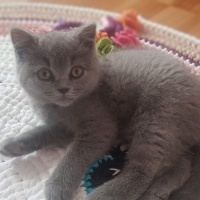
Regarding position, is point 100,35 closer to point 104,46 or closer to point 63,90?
point 104,46

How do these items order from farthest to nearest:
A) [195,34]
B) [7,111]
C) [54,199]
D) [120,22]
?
[195,34] < [120,22] < [7,111] < [54,199]

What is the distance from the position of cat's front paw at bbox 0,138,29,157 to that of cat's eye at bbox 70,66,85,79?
8.6 inches

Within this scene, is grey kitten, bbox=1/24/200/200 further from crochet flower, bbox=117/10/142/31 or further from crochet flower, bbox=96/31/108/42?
crochet flower, bbox=117/10/142/31

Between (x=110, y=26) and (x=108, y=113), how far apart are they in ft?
1.59

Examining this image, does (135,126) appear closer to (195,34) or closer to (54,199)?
(54,199)

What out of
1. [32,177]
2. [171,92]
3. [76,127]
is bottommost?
[32,177]

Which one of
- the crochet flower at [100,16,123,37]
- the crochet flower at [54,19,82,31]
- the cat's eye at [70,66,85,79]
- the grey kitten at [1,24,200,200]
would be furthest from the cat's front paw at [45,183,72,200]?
the crochet flower at [54,19,82,31]

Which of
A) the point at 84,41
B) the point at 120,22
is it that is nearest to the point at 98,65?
the point at 84,41

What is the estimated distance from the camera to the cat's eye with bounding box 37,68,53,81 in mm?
1010

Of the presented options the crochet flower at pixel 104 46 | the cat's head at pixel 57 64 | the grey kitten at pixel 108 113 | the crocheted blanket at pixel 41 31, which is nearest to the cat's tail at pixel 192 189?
the grey kitten at pixel 108 113

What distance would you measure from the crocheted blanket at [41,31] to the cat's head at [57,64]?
0.16 m

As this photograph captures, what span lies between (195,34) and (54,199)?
3.09 ft

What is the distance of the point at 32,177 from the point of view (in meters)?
1.05

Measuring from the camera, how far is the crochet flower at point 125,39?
1.37 meters
